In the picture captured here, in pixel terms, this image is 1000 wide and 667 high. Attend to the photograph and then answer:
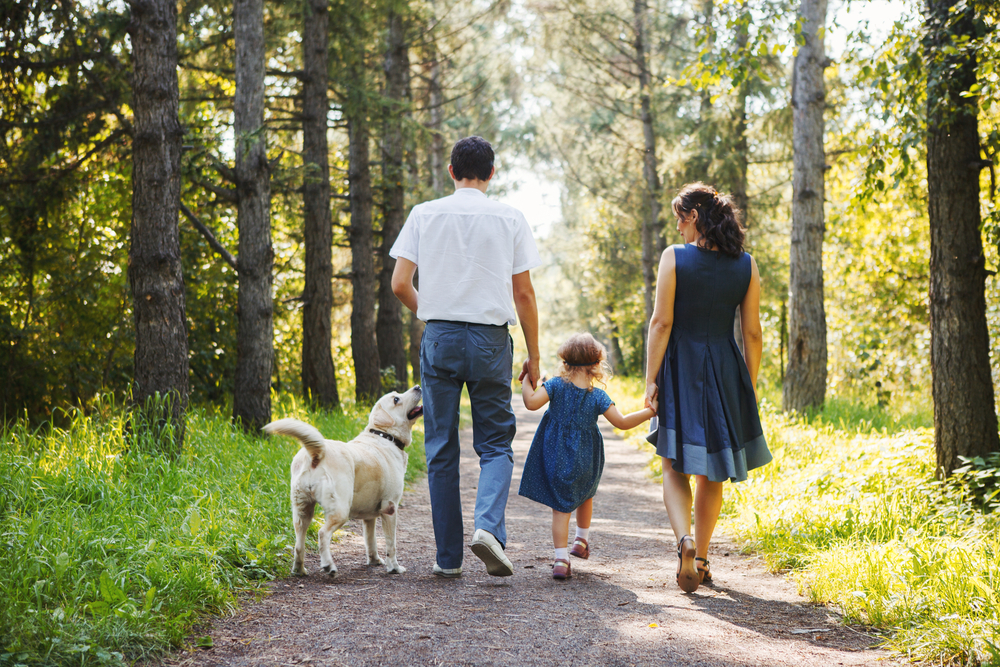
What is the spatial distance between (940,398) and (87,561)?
5.69 m

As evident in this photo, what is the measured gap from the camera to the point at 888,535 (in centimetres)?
461

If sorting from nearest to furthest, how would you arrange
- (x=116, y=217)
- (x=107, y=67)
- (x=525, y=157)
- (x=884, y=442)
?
1. (x=884, y=442)
2. (x=107, y=67)
3. (x=116, y=217)
4. (x=525, y=157)

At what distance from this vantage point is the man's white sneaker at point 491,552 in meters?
3.76

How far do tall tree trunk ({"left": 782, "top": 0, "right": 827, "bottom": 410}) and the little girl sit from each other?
7.01 m

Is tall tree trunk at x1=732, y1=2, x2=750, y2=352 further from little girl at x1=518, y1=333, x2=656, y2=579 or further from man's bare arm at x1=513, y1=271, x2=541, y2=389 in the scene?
man's bare arm at x1=513, y1=271, x2=541, y2=389

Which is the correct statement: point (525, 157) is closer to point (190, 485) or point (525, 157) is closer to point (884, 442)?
point (884, 442)

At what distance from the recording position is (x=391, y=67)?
1466 centimetres

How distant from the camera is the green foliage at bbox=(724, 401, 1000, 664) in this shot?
3.09m

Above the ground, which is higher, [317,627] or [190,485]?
[190,485]

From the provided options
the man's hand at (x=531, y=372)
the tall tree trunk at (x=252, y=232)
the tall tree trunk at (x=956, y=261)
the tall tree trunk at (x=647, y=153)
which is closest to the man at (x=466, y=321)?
the man's hand at (x=531, y=372)

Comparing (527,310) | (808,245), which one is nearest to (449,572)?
(527,310)

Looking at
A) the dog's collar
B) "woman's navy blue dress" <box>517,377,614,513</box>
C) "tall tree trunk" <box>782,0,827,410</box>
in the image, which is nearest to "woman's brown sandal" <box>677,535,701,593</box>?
"woman's navy blue dress" <box>517,377,614,513</box>

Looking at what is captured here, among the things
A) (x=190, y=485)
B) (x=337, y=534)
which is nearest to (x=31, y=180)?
(x=190, y=485)

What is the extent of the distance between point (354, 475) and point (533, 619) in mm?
1280
